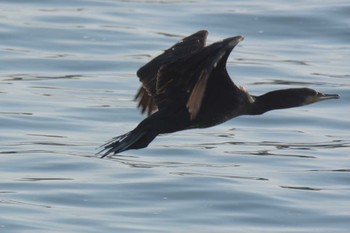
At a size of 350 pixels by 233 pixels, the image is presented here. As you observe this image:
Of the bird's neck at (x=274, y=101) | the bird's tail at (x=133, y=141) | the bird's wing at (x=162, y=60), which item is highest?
the bird's wing at (x=162, y=60)

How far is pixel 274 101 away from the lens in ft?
33.4

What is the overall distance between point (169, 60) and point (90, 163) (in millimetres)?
3411

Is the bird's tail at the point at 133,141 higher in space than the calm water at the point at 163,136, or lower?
higher

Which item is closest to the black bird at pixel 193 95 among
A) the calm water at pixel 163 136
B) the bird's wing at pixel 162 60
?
the bird's wing at pixel 162 60

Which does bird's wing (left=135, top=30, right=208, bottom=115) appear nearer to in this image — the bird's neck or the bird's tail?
the bird's tail

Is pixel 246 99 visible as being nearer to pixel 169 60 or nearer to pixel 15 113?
pixel 169 60

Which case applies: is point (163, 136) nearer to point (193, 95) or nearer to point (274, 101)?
point (274, 101)

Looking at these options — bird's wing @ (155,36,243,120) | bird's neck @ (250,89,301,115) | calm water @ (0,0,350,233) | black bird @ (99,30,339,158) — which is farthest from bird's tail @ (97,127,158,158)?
calm water @ (0,0,350,233)

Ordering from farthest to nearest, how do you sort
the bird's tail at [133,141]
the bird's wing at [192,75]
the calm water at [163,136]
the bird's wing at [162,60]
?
1. the calm water at [163,136]
2. the bird's wing at [162,60]
3. the bird's tail at [133,141]
4. the bird's wing at [192,75]

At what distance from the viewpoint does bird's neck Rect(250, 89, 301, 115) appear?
10.0m

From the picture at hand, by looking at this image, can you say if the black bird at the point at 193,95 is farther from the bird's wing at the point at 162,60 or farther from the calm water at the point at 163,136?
the calm water at the point at 163,136

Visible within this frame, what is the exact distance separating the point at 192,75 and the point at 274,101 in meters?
1.09

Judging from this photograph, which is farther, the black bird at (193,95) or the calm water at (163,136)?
the calm water at (163,136)

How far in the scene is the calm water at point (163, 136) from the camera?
461 inches
